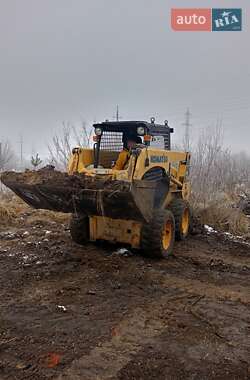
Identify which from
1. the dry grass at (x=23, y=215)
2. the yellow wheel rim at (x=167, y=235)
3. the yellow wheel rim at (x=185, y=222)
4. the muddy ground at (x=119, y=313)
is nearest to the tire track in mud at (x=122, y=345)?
the muddy ground at (x=119, y=313)

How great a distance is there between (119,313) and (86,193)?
192 centimetres

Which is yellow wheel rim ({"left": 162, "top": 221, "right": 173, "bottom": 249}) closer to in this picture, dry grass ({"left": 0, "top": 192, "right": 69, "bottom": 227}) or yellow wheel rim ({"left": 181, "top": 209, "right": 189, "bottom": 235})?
yellow wheel rim ({"left": 181, "top": 209, "right": 189, "bottom": 235})

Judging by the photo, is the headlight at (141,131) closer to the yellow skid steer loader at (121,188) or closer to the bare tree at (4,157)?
the yellow skid steer loader at (121,188)

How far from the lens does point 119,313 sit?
477 cm

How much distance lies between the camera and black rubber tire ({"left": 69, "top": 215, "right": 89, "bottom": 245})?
7.48 metres

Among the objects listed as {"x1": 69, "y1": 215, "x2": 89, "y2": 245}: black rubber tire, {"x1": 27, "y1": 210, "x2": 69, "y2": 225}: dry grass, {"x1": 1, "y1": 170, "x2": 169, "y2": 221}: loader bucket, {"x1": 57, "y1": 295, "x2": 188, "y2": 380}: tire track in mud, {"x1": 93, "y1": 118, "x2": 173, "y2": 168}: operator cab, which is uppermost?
{"x1": 93, "y1": 118, "x2": 173, "y2": 168}: operator cab

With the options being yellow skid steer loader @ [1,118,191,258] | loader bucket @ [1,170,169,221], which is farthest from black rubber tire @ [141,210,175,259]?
loader bucket @ [1,170,169,221]

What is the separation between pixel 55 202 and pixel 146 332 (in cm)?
274

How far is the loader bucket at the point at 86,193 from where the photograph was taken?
5.99 metres

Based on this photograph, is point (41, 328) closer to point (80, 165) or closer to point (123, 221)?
point (123, 221)

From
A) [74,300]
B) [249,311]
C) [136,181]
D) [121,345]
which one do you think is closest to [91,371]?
[121,345]

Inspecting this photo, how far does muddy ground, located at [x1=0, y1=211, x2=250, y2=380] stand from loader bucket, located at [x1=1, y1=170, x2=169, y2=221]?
Answer: 816 mm

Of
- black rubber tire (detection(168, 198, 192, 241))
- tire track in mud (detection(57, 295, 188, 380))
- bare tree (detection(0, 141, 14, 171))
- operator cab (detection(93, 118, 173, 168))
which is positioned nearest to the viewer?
tire track in mud (detection(57, 295, 188, 380))

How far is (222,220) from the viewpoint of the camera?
1047 cm
